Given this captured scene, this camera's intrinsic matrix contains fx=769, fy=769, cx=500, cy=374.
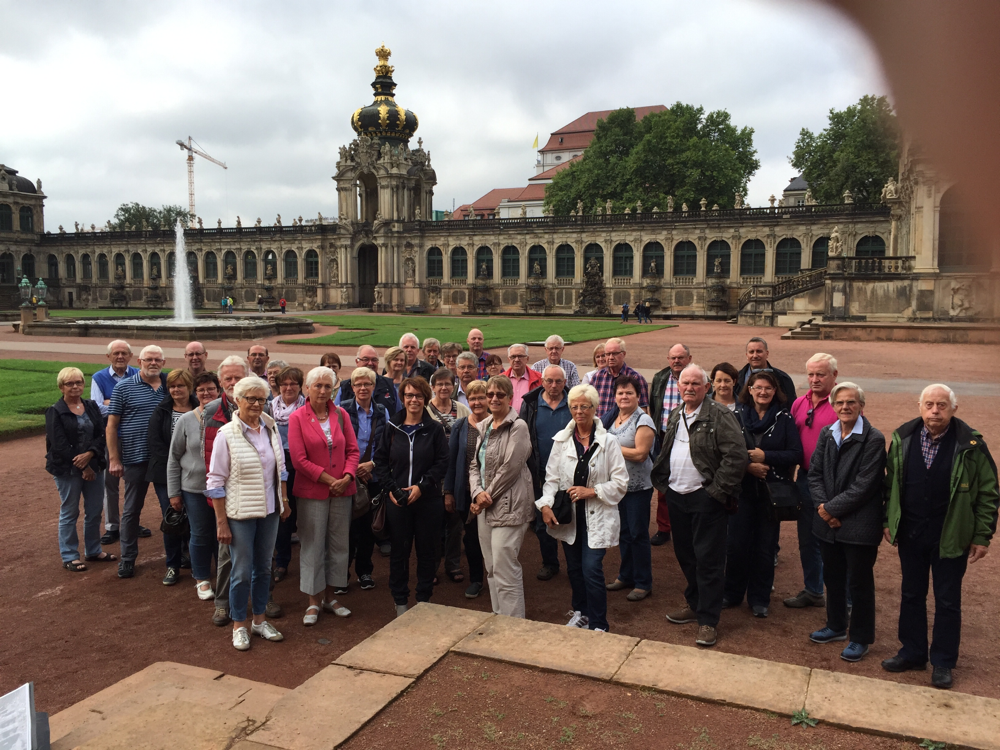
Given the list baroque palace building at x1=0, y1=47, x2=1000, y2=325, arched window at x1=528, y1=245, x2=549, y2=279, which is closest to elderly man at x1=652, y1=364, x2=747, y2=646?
baroque palace building at x1=0, y1=47, x2=1000, y2=325

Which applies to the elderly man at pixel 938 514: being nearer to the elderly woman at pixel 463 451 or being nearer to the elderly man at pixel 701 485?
the elderly man at pixel 701 485

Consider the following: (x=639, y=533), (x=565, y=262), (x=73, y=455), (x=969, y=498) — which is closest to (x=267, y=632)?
(x=73, y=455)

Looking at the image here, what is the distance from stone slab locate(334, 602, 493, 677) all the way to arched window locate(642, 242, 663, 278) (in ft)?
173

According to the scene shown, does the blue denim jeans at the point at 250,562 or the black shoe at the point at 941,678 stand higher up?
the blue denim jeans at the point at 250,562

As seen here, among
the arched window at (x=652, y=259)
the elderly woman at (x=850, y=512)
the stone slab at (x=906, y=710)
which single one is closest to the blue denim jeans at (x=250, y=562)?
the stone slab at (x=906, y=710)

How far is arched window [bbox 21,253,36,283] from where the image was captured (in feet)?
256

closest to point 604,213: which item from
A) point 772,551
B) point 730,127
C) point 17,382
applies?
point 730,127

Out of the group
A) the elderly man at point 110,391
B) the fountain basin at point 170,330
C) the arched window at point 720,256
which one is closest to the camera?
the elderly man at point 110,391

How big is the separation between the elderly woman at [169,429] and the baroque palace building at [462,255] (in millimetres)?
32994

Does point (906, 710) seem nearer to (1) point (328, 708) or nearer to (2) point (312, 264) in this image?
(1) point (328, 708)

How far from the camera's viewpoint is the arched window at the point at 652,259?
5669cm

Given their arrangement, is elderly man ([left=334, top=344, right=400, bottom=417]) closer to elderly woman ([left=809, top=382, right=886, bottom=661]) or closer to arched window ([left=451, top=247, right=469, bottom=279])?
elderly woman ([left=809, top=382, right=886, bottom=661])

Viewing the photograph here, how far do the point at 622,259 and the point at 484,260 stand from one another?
1157 cm

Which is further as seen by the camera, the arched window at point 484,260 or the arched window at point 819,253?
the arched window at point 484,260
